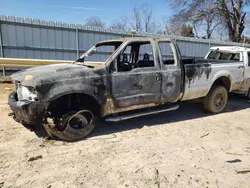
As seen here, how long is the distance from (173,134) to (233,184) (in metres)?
1.88

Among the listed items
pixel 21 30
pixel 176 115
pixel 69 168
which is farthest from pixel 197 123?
pixel 21 30

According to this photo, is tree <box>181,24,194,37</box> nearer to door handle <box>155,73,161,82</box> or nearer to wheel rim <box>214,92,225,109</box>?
wheel rim <box>214,92,225,109</box>

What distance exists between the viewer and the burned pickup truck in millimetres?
4133

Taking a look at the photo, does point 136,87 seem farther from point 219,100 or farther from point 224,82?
point 224,82

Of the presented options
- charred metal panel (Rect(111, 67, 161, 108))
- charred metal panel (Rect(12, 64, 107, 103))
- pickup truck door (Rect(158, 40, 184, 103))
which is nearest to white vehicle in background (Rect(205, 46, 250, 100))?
pickup truck door (Rect(158, 40, 184, 103))

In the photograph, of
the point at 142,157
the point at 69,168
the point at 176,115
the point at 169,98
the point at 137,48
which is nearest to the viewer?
the point at 69,168

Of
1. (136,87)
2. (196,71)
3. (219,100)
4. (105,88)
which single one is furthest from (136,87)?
(219,100)

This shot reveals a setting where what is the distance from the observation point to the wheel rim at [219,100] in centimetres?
670

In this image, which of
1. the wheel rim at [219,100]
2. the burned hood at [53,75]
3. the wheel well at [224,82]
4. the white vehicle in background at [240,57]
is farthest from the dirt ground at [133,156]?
the white vehicle in background at [240,57]

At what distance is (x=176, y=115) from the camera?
650 cm

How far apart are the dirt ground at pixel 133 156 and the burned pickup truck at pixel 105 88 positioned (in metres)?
0.36

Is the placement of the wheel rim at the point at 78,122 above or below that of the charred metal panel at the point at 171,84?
below

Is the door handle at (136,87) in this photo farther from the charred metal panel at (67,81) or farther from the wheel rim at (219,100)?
the wheel rim at (219,100)

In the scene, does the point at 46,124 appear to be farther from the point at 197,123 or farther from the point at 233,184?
the point at 197,123
